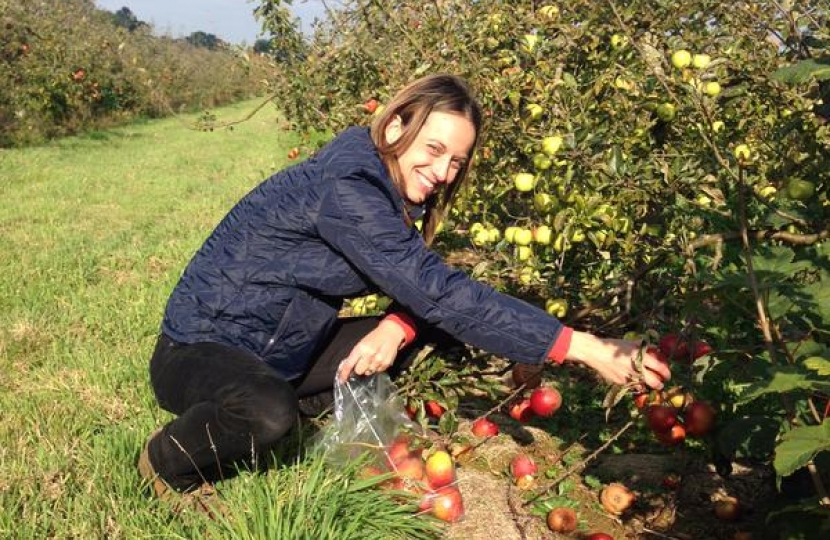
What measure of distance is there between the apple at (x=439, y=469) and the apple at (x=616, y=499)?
519mm

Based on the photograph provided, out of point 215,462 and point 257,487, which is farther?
point 215,462

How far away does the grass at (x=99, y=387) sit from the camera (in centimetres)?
196

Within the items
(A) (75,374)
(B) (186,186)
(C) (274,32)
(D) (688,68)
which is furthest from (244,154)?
(D) (688,68)

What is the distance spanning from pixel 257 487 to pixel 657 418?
1.06 meters

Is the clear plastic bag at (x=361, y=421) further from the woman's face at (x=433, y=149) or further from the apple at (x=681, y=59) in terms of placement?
the apple at (x=681, y=59)

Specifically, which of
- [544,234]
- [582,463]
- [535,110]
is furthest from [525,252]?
[582,463]

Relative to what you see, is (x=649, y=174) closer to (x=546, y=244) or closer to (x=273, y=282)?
(x=546, y=244)

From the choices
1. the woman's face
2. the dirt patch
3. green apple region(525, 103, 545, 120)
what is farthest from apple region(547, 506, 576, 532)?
green apple region(525, 103, 545, 120)

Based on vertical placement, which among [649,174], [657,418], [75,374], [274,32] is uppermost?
[274,32]

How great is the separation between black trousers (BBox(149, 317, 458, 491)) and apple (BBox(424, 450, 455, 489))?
0.40 m

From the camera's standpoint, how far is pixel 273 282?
218 cm

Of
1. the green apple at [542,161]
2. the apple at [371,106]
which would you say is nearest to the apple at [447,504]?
the green apple at [542,161]

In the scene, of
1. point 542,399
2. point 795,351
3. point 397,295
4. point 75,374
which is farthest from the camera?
point 75,374

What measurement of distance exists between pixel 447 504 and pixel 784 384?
1.18m
